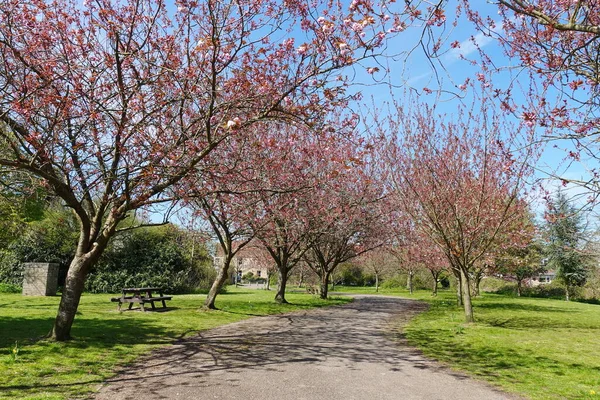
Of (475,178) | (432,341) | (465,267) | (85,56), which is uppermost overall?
(85,56)

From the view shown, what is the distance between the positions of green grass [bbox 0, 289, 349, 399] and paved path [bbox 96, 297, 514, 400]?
530 mm

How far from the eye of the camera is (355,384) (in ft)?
21.1

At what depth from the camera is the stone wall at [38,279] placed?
18453mm

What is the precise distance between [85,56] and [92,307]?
10496 mm

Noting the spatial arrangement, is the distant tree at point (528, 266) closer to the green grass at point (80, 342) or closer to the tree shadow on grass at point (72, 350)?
the green grass at point (80, 342)

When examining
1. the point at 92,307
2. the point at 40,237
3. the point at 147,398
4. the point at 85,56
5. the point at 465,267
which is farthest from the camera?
the point at 40,237

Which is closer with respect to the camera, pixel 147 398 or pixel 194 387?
pixel 147 398

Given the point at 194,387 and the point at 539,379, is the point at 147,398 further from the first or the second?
the point at 539,379

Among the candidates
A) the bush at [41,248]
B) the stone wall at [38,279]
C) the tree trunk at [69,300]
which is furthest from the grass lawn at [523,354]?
the bush at [41,248]

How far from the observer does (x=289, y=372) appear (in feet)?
22.9

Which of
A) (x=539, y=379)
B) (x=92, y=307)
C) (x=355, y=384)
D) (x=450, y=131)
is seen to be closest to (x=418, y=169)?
(x=450, y=131)

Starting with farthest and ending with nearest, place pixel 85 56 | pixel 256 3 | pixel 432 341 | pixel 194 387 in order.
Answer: pixel 432 341 → pixel 85 56 → pixel 256 3 → pixel 194 387

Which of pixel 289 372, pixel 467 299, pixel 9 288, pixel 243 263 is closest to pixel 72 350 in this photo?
pixel 289 372

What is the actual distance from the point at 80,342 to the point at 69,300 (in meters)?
0.91
